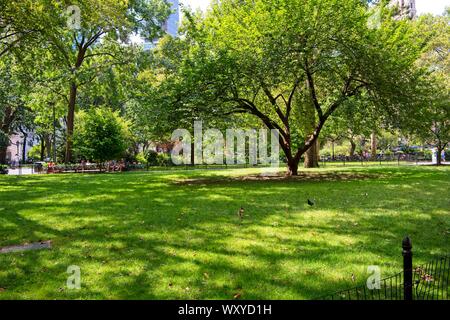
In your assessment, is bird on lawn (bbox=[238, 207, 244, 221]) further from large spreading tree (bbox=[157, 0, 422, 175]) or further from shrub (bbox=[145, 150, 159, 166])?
shrub (bbox=[145, 150, 159, 166])

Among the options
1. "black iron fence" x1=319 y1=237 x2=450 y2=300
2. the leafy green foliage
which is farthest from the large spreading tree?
the leafy green foliage

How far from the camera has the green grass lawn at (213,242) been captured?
5.16 metres

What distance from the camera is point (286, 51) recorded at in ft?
55.2

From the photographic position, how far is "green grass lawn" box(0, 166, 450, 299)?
516cm

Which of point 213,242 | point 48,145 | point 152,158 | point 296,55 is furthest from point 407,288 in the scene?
point 48,145

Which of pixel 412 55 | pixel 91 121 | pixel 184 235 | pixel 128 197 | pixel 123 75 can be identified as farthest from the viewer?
pixel 91 121

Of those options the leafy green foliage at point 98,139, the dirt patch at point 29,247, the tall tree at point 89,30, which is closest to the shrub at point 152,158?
the leafy green foliage at point 98,139

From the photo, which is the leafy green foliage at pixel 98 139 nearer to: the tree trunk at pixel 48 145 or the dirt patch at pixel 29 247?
the dirt patch at pixel 29 247

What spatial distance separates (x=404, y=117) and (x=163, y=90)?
12567 mm

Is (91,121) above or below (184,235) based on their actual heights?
above

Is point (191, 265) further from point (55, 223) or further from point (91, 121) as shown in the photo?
point (91, 121)

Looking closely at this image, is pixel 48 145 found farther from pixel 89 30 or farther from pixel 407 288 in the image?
pixel 407 288
